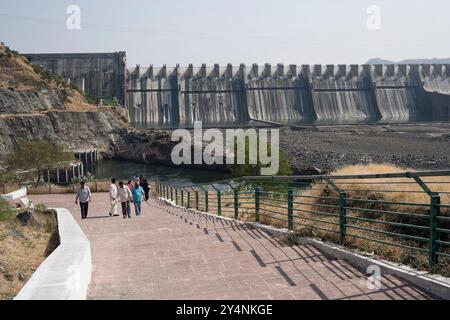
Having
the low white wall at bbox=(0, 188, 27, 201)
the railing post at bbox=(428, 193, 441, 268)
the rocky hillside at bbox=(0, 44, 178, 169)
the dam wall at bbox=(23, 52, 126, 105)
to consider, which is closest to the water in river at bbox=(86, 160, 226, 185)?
the rocky hillside at bbox=(0, 44, 178, 169)

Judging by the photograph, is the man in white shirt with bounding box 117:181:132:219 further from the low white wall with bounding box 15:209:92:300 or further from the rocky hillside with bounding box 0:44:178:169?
the rocky hillside with bounding box 0:44:178:169

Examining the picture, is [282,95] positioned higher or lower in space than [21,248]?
higher

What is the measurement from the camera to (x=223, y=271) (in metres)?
6.61

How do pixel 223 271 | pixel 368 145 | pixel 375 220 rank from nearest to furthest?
pixel 223 271 → pixel 375 220 → pixel 368 145

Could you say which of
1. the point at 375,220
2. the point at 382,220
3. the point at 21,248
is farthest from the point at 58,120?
the point at 375,220

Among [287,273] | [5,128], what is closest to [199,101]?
[5,128]

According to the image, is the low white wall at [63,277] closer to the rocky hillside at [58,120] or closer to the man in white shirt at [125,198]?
the man in white shirt at [125,198]

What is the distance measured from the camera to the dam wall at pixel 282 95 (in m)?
88.9

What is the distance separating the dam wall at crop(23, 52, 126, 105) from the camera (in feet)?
291

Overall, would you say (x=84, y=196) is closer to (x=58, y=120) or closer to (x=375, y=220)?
(x=375, y=220)

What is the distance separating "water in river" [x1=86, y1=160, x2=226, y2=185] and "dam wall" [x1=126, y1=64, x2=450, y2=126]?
23.8m

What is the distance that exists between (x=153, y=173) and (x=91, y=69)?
40.2 m

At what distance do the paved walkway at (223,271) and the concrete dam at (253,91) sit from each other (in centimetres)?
7611

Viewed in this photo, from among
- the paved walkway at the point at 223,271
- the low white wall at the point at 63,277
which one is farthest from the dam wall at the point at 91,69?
the low white wall at the point at 63,277
